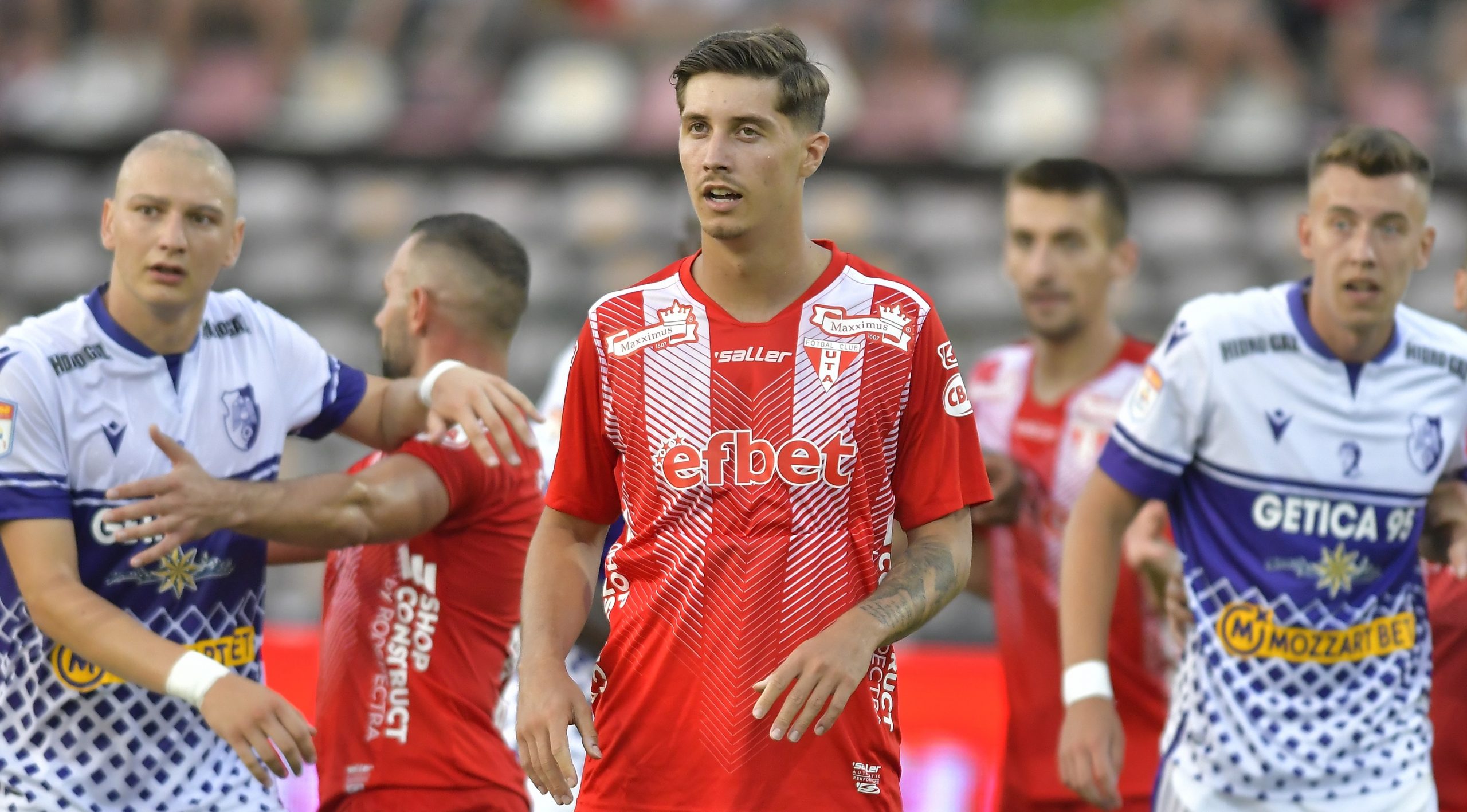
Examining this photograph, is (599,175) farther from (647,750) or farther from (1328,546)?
(647,750)

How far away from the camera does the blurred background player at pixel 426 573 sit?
4.61m

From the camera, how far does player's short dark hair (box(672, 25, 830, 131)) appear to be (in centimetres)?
356

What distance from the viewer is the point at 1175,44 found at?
1252 centimetres

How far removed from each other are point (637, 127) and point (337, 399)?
7.85 m

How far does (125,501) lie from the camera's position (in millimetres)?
4320

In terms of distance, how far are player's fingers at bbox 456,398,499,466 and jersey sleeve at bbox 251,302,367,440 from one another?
2.02 feet

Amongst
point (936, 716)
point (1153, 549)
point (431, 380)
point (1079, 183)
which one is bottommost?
point (936, 716)

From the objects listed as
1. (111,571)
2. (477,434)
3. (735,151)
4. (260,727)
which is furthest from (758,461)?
(111,571)

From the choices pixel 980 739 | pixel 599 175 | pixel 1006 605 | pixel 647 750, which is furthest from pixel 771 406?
pixel 599 175

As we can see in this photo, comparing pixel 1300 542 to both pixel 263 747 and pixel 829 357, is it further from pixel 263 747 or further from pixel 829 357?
pixel 263 747

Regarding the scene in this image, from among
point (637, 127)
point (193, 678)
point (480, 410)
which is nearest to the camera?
point (193, 678)

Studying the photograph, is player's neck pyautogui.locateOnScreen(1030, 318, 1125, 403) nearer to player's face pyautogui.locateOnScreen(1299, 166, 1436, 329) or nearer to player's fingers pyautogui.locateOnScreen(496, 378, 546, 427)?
player's face pyautogui.locateOnScreen(1299, 166, 1436, 329)

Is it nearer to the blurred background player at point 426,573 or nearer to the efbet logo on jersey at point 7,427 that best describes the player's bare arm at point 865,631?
the blurred background player at point 426,573

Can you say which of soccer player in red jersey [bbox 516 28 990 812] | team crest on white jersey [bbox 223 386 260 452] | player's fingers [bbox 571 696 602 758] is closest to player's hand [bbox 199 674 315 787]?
soccer player in red jersey [bbox 516 28 990 812]
